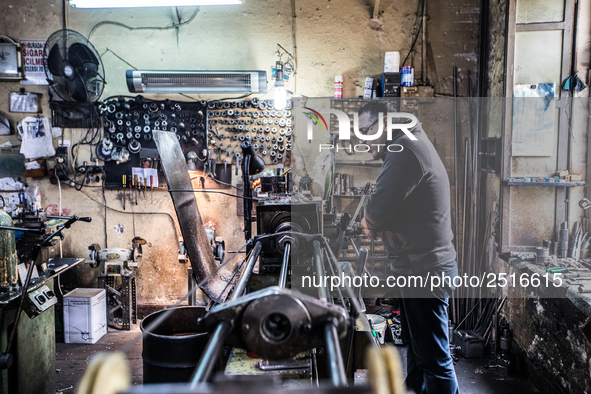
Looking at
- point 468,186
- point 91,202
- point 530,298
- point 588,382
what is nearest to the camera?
point 588,382

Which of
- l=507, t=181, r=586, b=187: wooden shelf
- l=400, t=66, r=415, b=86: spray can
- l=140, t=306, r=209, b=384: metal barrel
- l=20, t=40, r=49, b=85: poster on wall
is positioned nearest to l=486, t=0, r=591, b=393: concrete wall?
l=507, t=181, r=586, b=187: wooden shelf

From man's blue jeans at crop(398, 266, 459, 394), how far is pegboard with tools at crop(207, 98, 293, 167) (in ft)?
6.77

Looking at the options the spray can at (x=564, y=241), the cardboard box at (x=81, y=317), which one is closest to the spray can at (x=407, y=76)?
the spray can at (x=564, y=241)

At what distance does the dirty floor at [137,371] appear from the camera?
8.87 feet

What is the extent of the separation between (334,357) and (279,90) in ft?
10.4

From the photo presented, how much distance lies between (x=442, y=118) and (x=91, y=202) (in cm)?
342

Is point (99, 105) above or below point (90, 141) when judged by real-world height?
above

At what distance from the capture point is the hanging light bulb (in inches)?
139

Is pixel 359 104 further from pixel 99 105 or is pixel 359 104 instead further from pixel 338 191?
pixel 99 105

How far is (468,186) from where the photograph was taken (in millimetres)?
3609

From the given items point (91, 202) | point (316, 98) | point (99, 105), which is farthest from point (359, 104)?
point (91, 202)

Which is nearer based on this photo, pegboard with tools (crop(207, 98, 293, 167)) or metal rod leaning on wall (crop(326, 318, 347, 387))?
metal rod leaning on wall (crop(326, 318, 347, 387))

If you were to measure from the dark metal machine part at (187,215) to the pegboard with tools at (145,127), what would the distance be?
3.81ft

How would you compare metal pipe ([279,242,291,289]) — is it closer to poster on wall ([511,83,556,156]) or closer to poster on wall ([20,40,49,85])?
poster on wall ([511,83,556,156])
